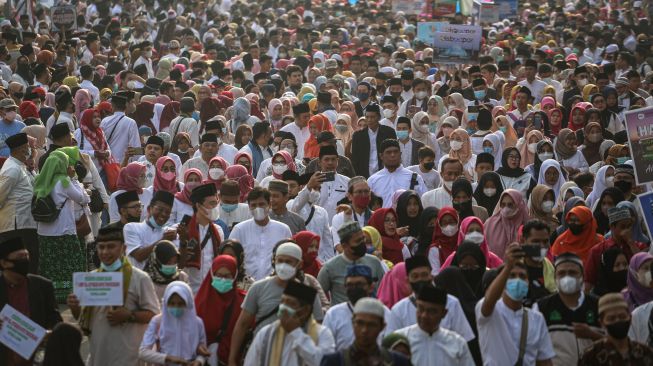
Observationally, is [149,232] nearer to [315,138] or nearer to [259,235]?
[259,235]

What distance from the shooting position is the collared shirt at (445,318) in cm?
858

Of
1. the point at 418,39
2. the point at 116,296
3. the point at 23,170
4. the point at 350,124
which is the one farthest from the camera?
the point at 418,39

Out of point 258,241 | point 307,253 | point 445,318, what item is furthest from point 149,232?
point 445,318

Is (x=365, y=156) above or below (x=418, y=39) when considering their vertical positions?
above

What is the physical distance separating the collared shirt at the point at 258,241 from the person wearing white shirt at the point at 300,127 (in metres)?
5.87

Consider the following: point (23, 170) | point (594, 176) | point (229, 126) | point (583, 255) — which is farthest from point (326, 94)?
point (583, 255)

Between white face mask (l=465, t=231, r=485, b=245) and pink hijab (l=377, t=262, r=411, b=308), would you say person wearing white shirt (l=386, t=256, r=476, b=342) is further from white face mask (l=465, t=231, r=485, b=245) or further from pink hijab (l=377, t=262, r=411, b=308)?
white face mask (l=465, t=231, r=485, b=245)

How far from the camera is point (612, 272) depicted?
10367mm

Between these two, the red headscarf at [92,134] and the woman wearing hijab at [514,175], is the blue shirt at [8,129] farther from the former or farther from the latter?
the woman wearing hijab at [514,175]

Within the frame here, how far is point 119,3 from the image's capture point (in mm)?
33781

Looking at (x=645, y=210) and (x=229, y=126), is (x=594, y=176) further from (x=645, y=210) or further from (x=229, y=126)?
(x=229, y=126)

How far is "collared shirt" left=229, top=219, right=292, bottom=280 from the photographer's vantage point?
1068 cm

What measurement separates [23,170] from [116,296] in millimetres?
4034

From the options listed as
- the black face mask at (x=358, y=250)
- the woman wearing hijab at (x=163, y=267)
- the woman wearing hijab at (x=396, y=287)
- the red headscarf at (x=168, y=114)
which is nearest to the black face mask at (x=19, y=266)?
the woman wearing hijab at (x=163, y=267)
